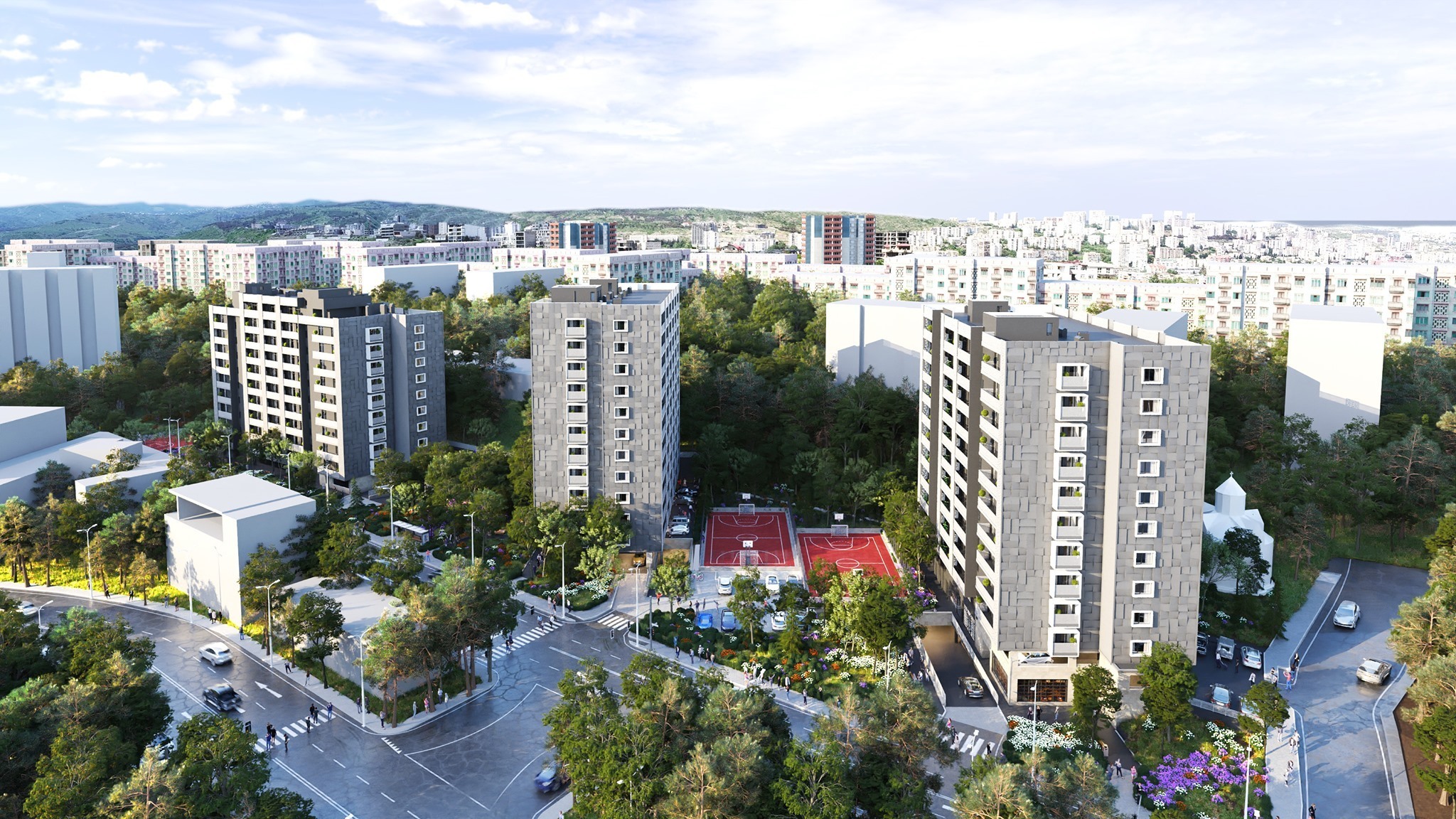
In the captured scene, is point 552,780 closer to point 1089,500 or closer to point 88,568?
point 1089,500

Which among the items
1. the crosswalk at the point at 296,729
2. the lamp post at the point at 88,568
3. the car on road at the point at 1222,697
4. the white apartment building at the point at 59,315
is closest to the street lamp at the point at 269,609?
the crosswalk at the point at 296,729

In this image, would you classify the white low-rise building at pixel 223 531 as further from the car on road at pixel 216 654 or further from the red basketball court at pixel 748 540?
the red basketball court at pixel 748 540

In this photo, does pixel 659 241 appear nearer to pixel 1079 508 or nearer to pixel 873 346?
pixel 873 346

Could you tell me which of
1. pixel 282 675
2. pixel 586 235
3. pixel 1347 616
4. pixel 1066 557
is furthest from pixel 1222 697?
pixel 586 235

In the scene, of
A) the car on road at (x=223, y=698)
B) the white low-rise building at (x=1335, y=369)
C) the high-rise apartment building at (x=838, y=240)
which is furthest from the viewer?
the high-rise apartment building at (x=838, y=240)

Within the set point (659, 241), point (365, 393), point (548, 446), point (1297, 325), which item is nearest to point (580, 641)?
point (548, 446)

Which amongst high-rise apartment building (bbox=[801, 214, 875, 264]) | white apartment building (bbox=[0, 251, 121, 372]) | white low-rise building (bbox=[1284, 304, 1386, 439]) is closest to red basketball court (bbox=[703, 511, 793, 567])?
white low-rise building (bbox=[1284, 304, 1386, 439])

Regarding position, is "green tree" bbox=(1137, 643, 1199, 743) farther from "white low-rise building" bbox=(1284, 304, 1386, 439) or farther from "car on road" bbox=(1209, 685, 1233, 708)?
"white low-rise building" bbox=(1284, 304, 1386, 439)
